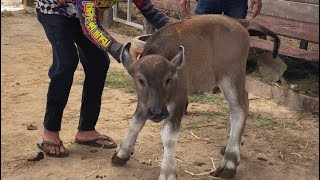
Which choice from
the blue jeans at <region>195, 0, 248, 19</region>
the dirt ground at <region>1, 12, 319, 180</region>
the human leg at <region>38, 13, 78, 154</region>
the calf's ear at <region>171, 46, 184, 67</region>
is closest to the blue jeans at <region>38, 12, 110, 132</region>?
the human leg at <region>38, 13, 78, 154</region>

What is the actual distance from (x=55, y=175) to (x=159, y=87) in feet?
4.30

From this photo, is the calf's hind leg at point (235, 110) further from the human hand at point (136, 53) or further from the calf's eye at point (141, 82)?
the calf's eye at point (141, 82)

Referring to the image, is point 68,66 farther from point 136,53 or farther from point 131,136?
point 131,136

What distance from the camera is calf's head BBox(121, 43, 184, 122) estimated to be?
142 inches

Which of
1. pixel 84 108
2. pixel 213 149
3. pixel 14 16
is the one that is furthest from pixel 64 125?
pixel 14 16

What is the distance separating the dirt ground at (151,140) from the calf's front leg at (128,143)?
3.2 inches

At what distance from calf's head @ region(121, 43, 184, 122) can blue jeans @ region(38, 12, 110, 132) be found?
827mm

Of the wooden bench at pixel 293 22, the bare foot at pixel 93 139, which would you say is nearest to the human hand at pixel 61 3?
the bare foot at pixel 93 139

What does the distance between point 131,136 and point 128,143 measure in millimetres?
72

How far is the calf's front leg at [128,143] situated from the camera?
4442 millimetres

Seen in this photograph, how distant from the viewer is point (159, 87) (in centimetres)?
366

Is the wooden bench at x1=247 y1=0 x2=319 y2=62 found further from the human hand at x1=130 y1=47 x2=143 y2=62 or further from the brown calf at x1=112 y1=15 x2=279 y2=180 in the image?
the human hand at x1=130 y1=47 x2=143 y2=62

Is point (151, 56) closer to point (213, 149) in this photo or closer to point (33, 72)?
point (213, 149)

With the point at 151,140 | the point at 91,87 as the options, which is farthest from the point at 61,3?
the point at 151,140
